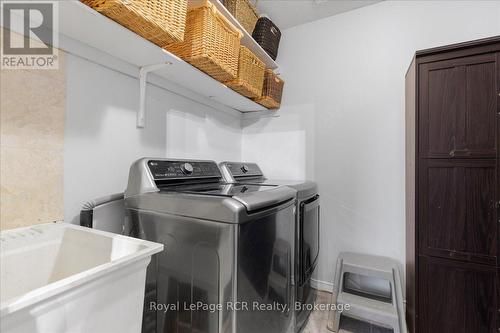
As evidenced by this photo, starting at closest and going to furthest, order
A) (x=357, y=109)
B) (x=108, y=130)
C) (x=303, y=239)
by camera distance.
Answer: (x=108, y=130)
(x=303, y=239)
(x=357, y=109)

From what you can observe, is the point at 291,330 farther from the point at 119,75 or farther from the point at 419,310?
the point at 119,75

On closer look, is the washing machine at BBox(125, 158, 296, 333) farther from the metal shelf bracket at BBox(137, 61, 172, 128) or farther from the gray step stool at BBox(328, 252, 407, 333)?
the gray step stool at BBox(328, 252, 407, 333)

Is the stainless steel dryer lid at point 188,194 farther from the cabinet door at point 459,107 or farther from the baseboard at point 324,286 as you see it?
the baseboard at point 324,286

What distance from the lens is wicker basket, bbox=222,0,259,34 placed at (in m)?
1.67

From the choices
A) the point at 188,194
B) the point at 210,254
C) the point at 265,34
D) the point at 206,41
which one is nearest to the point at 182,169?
the point at 188,194

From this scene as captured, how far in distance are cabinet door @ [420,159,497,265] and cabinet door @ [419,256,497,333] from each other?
0.07 metres

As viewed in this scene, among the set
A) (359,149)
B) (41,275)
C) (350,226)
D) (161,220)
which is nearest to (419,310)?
(350,226)

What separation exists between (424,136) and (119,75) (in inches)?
73.2

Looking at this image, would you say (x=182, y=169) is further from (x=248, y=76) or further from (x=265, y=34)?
(x=265, y=34)

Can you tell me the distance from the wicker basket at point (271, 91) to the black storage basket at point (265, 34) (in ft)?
0.76

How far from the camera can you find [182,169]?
140 centimetres

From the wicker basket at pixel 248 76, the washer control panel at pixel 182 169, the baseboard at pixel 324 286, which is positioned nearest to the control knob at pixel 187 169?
the washer control panel at pixel 182 169

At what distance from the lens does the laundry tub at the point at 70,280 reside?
0.52 metres

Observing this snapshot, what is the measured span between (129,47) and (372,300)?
86.2 inches
